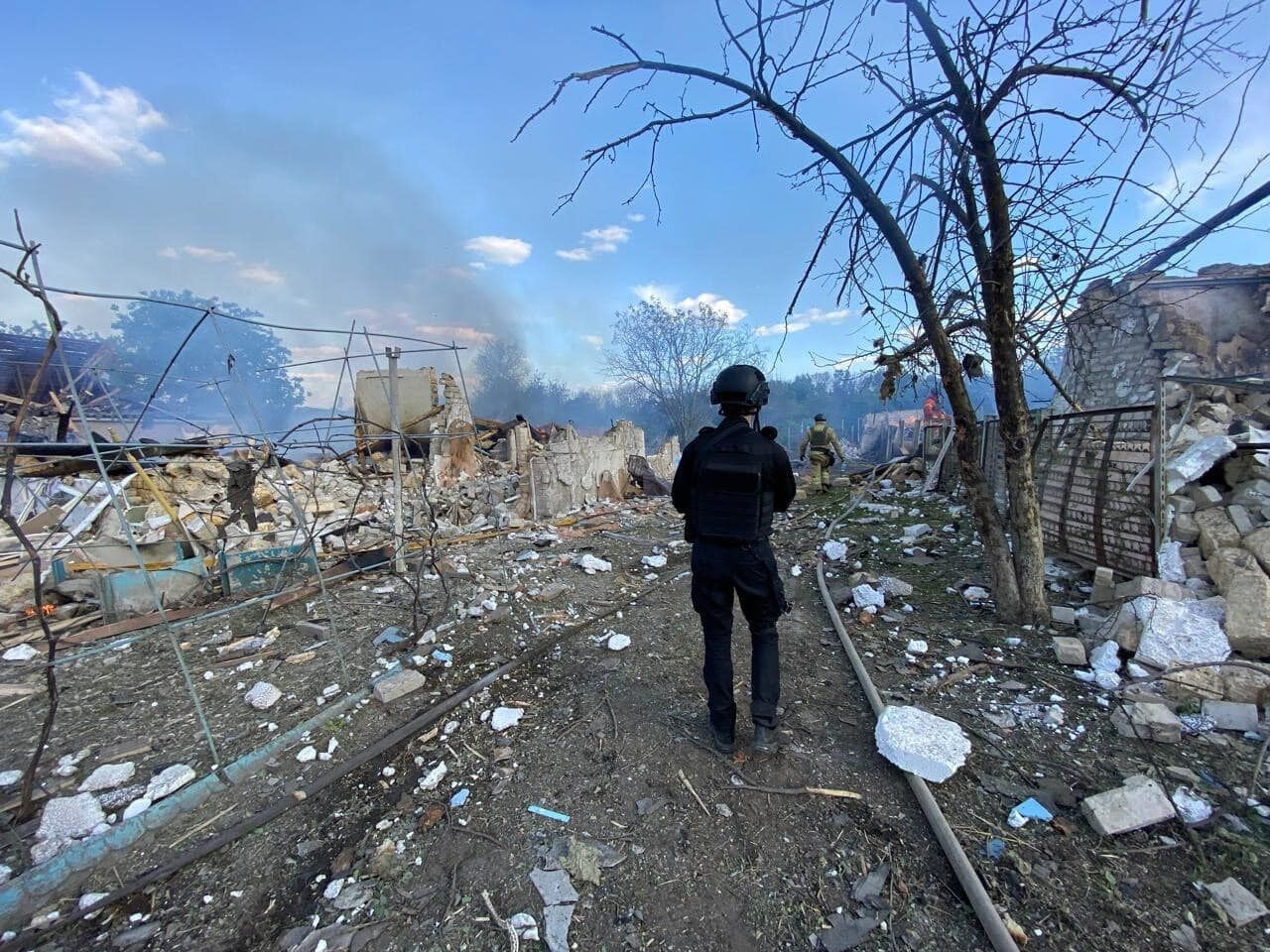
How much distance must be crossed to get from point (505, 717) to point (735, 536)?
182cm

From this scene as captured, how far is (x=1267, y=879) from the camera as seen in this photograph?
1.73 metres

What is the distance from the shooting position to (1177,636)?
2.87 meters

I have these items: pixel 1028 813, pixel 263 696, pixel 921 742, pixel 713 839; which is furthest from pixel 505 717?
pixel 1028 813

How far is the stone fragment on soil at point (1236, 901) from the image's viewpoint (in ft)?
5.33

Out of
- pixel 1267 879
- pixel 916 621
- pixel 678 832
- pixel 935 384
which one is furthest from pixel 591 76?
pixel 1267 879

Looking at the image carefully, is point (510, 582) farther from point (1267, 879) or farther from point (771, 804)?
point (1267, 879)

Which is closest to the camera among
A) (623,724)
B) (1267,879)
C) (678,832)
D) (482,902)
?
(1267,879)

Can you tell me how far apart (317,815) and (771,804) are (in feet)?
7.09

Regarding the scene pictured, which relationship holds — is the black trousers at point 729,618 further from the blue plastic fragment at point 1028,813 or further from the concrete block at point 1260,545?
the concrete block at point 1260,545

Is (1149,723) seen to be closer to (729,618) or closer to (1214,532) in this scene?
(1214,532)

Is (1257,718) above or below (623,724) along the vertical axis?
above

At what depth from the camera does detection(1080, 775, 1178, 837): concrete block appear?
1962 millimetres

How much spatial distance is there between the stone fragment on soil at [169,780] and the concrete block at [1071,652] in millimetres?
5115

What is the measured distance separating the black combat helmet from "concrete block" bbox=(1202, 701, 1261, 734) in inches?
110
